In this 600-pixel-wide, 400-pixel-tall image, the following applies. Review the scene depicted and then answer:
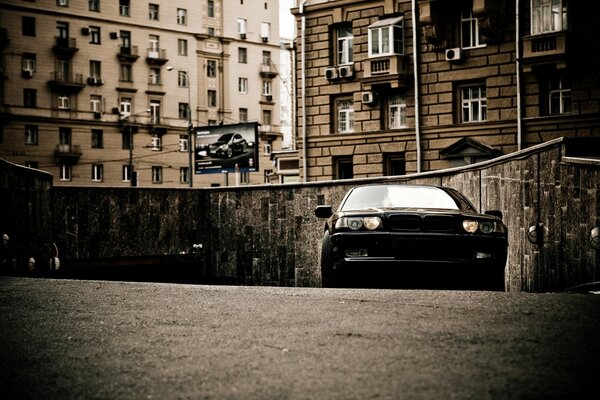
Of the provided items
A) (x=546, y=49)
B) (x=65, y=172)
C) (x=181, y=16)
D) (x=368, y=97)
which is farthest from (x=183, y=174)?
(x=546, y=49)

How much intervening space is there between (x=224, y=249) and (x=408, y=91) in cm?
1520

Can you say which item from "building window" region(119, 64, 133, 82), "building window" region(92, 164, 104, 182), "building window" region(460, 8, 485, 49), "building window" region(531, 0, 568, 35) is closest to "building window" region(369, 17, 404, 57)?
"building window" region(460, 8, 485, 49)

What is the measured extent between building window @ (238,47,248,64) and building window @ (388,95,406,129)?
43.2m

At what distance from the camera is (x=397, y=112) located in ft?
118

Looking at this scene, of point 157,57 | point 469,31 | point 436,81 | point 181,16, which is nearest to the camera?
point 469,31

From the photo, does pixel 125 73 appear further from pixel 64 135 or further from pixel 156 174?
pixel 156 174

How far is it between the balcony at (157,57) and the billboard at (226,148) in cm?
1519

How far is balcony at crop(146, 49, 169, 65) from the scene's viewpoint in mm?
71000

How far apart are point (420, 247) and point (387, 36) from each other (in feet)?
84.8

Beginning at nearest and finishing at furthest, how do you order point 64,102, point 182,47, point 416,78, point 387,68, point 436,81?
point 436,81 < point 416,78 < point 387,68 < point 64,102 < point 182,47

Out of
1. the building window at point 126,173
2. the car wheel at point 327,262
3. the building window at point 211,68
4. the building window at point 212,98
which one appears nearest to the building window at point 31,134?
the building window at point 126,173

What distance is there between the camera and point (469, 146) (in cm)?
3303

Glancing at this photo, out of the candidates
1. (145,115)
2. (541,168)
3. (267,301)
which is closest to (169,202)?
(541,168)

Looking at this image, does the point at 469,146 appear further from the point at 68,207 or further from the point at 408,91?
the point at 68,207
